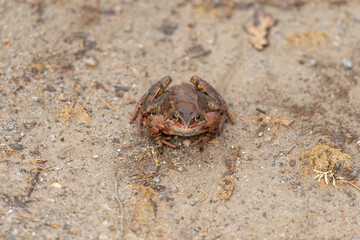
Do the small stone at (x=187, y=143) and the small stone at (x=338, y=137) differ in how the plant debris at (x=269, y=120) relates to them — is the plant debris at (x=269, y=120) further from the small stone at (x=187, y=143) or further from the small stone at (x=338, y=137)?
the small stone at (x=187, y=143)

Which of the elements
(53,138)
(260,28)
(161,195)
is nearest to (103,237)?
(161,195)

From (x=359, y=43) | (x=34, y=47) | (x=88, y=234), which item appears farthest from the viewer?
(x=359, y=43)

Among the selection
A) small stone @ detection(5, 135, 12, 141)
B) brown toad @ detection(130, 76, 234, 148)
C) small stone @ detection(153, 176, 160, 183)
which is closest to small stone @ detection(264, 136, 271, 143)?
brown toad @ detection(130, 76, 234, 148)

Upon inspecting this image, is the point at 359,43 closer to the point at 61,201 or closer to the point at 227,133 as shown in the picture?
the point at 227,133

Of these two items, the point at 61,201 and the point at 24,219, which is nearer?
the point at 24,219

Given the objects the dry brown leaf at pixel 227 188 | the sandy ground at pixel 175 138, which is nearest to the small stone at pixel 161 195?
the sandy ground at pixel 175 138

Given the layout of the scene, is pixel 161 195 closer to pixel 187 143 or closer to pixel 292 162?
pixel 187 143

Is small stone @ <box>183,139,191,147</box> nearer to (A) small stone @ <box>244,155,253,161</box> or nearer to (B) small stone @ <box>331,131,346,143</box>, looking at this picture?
(A) small stone @ <box>244,155,253,161</box>

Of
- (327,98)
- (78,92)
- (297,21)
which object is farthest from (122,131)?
(297,21)
